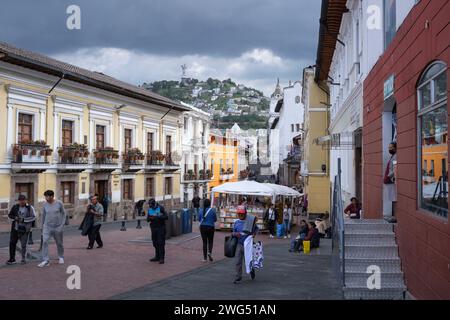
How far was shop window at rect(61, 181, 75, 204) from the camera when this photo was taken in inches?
1099

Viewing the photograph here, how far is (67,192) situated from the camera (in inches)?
1116

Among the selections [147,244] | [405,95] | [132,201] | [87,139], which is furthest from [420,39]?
[132,201]

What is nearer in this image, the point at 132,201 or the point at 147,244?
the point at 147,244

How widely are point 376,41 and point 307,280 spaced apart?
5137 mm

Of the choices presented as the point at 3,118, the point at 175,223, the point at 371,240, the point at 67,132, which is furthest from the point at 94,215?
the point at 67,132

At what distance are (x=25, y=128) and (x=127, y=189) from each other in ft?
35.9

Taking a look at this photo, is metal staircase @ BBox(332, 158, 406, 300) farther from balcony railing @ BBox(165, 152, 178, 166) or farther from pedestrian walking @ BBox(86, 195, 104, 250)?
balcony railing @ BBox(165, 152, 178, 166)

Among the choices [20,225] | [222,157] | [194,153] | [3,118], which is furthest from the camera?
[222,157]

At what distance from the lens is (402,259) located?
8.09m

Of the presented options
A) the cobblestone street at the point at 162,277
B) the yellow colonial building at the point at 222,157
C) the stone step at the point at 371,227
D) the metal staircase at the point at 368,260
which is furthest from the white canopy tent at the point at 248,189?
the yellow colonial building at the point at 222,157

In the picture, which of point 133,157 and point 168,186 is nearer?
point 133,157

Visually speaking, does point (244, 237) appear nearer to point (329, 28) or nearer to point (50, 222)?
point (50, 222)

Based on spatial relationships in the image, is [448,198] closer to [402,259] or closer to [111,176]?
[402,259]

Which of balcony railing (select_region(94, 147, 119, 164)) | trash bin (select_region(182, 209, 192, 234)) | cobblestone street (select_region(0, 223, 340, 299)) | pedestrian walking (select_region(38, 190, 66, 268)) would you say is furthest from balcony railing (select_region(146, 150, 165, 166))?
pedestrian walking (select_region(38, 190, 66, 268))
